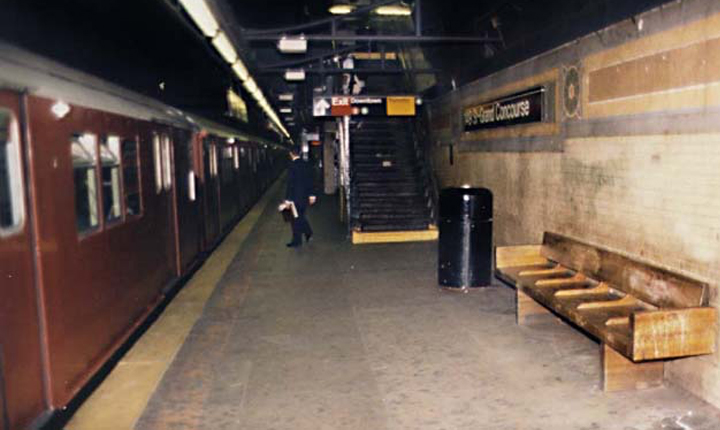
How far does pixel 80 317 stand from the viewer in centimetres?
410

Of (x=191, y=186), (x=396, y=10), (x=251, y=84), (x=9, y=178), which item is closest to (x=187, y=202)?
(x=191, y=186)

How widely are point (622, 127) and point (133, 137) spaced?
14.3ft

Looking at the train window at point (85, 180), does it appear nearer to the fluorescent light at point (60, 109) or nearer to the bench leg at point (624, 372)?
the fluorescent light at point (60, 109)

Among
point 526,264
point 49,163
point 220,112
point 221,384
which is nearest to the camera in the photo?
point 49,163

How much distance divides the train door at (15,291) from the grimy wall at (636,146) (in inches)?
167

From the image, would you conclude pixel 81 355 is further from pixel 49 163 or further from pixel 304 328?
pixel 304 328

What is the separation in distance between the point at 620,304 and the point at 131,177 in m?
4.37

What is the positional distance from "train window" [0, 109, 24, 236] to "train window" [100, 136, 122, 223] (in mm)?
1299

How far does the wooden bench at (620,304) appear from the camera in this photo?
3.74 metres

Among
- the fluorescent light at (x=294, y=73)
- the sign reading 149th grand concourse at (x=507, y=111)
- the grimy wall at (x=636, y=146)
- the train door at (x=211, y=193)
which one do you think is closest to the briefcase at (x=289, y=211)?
the train door at (x=211, y=193)

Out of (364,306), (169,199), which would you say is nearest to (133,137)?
(169,199)

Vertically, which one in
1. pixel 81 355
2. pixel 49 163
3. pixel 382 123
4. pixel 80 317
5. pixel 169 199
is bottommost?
pixel 81 355

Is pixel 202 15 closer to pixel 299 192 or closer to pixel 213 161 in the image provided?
pixel 299 192

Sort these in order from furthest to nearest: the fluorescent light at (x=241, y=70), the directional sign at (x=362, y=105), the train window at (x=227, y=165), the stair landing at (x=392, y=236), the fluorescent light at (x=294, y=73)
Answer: the train window at (x=227, y=165), the fluorescent light at (x=294, y=73), the fluorescent light at (x=241, y=70), the stair landing at (x=392, y=236), the directional sign at (x=362, y=105)
